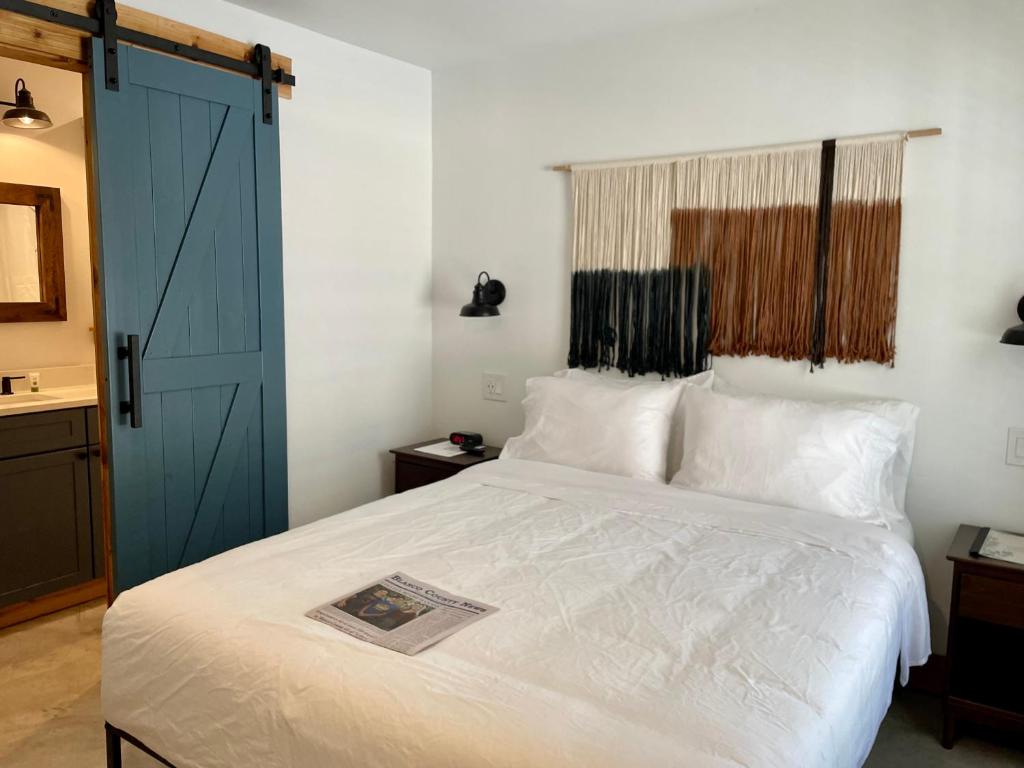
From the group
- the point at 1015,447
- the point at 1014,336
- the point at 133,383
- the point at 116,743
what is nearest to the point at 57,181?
the point at 133,383

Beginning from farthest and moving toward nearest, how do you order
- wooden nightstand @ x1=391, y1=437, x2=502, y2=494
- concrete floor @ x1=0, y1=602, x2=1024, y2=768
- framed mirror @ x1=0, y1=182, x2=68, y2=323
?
framed mirror @ x1=0, y1=182, x2=68, y2=323 → wooden nightstand @ x1=391, y1=437, x2=502, y2=494 → concrete floor @ x1=0, y1=602, x2=1024, y2=768

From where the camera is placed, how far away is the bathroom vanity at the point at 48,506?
10.3 ft

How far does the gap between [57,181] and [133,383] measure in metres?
1.76

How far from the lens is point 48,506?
10.8 ft

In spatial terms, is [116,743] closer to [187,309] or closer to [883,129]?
[187,309]

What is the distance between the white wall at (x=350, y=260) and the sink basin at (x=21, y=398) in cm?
115

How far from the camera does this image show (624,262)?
3.30m

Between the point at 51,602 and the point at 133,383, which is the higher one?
the point at 133,383

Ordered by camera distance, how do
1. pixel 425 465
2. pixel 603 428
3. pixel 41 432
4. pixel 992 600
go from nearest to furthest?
1. pixel 992 600
2. pixel 603 428
3. pixel 41 432
4. pixel 425 465

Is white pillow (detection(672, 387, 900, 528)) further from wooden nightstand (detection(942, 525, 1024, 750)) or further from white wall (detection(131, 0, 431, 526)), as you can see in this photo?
white wall (detection(131, 0, 431, 526))

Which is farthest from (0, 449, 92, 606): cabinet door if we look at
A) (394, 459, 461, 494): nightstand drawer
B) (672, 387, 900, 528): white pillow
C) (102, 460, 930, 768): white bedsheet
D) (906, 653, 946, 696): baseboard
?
(906, 653, 946, 696): baseboard

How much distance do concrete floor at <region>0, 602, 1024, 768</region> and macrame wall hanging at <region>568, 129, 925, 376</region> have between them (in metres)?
1.21

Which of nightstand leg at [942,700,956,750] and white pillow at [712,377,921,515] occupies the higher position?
white pillow at [712,377,921,515]

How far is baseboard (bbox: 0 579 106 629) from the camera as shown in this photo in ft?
10.5
